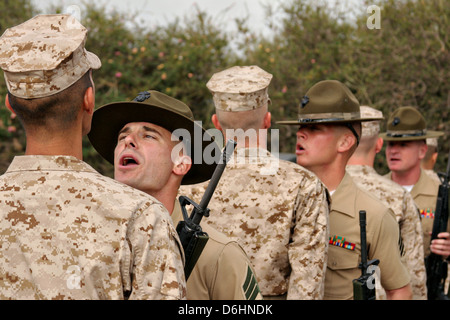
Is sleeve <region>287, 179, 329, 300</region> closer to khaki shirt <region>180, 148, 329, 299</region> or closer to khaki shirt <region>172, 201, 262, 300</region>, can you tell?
khaki shirt <region>180, 148, 329, 299</region>

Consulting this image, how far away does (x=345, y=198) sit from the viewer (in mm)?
4383

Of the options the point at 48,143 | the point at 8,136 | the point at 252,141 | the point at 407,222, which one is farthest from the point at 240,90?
the point at 8,136

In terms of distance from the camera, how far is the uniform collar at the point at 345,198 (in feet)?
14.2

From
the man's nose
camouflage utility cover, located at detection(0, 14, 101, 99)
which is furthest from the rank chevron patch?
camouflage utility cover, located at detection(0, 14, 101, 99)

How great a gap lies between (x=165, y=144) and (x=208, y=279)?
27.1 inches

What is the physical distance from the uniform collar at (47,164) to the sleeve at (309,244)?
6.17ft

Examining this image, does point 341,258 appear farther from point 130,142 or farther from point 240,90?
point 130,142

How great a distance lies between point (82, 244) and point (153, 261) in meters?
0.23

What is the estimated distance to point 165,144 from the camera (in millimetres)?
3127

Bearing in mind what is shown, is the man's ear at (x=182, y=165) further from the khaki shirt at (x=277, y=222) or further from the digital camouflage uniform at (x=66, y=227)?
the digital camouflage uniform at (x=66, y=227)

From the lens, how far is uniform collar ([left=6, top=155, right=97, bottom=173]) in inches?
88.7

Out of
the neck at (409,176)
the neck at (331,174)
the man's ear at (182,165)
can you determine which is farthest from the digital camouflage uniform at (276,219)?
the neck at (409,176)

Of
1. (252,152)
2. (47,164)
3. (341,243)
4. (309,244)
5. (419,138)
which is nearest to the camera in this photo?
(47,164)
